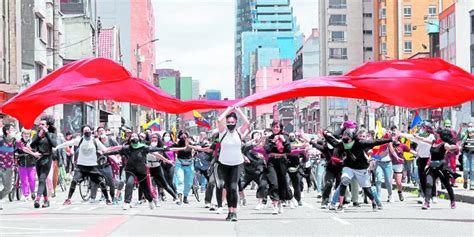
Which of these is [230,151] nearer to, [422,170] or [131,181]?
[131,181]

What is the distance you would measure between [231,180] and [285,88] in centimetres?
242

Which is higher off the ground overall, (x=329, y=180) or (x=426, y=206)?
(x=329, y=180)

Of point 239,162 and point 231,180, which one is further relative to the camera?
point 239,162

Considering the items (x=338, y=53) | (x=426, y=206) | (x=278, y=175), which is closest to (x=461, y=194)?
(x=426, y=206)

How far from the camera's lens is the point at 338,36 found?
129 m

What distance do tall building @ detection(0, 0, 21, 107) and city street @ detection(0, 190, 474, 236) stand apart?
76.1 feet

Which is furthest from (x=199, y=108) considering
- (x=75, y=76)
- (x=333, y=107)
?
(x=333, y=107)

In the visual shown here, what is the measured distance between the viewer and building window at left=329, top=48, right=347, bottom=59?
5054 inches

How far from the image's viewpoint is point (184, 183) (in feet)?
79.6

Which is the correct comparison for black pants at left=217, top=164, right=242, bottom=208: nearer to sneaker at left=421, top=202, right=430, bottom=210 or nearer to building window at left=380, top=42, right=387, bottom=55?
sneaker at left=421, top=202, right=430, bottom=210

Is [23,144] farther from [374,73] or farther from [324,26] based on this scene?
[324,26]

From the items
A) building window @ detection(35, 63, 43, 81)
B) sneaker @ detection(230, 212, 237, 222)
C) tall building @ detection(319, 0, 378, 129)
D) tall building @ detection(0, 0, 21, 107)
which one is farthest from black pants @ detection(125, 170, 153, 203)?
tall building @ detection(319, 0, 378, 129)

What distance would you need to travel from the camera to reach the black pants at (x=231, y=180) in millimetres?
16594

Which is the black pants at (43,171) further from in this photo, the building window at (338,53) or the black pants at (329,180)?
the building window at (338,53)
